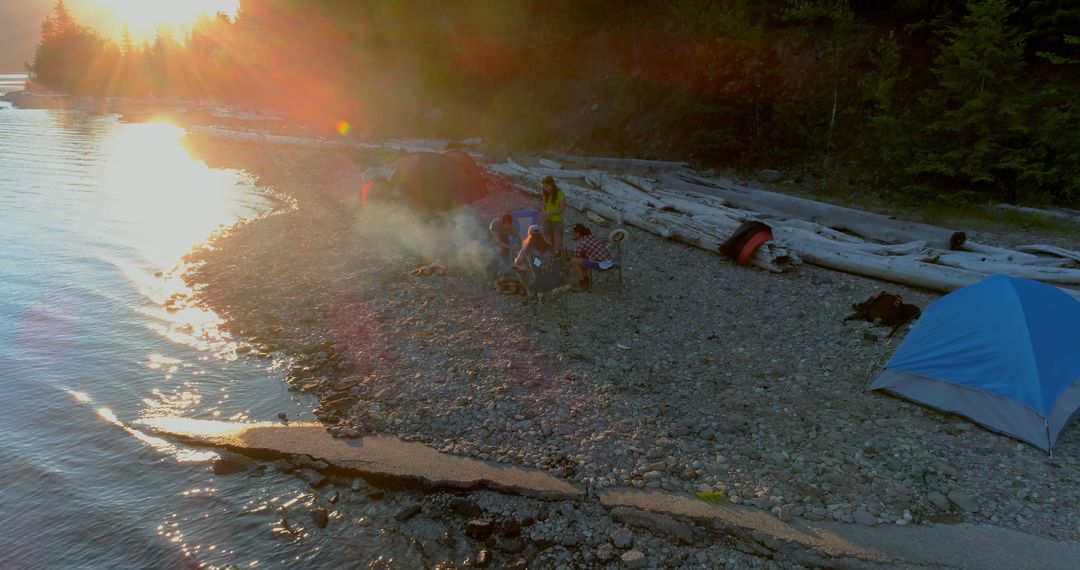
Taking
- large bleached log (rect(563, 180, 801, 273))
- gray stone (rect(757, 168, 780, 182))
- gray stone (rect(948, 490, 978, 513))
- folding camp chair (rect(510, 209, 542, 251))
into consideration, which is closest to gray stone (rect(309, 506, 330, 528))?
gray stone (rect(948, 490, 978, 513))

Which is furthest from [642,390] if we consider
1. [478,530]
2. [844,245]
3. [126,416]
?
[844,245]

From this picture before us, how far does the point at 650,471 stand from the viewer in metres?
6.55

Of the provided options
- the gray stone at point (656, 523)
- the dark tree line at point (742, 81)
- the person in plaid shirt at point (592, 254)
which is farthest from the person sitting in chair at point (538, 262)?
the dark tree line at point (742, 81)

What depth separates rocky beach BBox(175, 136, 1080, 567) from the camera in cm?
604

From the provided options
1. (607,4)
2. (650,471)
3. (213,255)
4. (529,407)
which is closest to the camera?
(650,471)

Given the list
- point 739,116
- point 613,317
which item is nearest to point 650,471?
point 613,317

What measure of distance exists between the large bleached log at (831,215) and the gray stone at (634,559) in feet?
37.5

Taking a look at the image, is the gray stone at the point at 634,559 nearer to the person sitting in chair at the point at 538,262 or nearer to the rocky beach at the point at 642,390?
the rocky beach at the point at 642,390

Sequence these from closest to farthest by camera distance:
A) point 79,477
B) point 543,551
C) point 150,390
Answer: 1. point 543,551
2. point 79,477
3. point 150,390

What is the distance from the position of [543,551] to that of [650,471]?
1.55 m

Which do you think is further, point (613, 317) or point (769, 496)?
point (613, 317)

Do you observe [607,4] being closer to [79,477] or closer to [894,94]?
[894,94]

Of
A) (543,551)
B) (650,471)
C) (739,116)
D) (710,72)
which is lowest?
(543,551)

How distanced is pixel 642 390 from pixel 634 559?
3.11m
